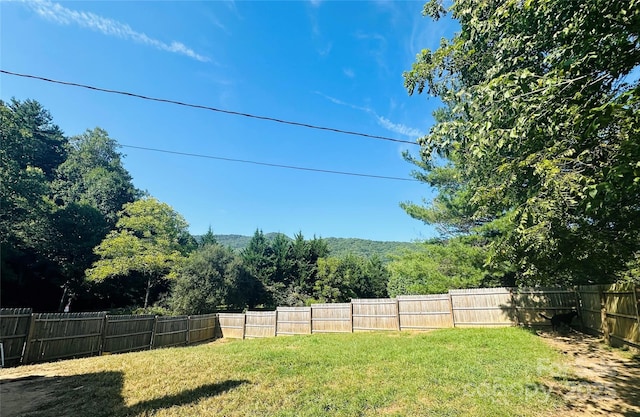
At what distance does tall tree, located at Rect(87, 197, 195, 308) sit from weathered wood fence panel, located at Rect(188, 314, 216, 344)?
708cm

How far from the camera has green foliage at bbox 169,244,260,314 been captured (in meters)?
20.7

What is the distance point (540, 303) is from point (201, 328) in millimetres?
14488

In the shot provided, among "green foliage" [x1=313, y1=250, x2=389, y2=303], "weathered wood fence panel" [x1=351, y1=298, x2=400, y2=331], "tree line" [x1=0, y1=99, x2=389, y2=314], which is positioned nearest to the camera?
"weathered wood fence panel" [x1=351, y1=298, x2=400, y2=331]

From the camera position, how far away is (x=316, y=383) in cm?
503

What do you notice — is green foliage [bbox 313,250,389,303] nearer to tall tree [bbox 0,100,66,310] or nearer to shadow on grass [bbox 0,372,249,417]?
tall tree [bbox 0,100,66,310]

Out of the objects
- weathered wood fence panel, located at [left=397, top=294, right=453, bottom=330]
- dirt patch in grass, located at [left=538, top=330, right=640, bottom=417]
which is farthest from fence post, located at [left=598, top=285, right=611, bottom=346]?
weathered wood fence panel, located at [left=397, top=294, right=453, bottom=330]

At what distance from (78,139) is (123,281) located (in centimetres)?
2641

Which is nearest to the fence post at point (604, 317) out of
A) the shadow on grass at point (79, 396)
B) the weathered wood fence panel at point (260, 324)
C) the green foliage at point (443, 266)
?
the green foliage at point (443, 266)

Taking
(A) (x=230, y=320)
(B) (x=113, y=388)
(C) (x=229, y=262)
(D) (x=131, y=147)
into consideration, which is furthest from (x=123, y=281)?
(B) (x=113, y=388)

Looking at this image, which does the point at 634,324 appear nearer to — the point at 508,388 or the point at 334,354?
the point at 508,388

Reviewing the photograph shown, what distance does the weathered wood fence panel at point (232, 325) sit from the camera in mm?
16031

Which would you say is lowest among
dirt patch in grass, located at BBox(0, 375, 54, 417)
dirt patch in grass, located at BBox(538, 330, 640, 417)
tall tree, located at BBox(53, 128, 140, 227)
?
dirt patch in grass, located at BBox(0, 375, 54, 417)

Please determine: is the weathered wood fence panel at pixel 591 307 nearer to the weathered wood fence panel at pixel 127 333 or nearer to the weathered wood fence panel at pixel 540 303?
the weathered wood fence panel at pixel 540 303

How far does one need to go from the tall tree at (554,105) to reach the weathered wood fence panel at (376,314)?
7356 mm
